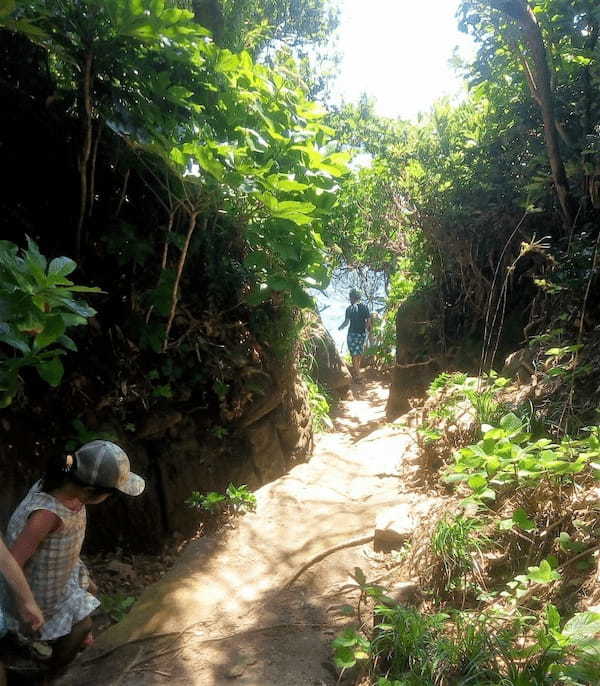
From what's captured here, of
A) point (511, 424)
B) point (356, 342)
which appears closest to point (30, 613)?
point (511, 424)

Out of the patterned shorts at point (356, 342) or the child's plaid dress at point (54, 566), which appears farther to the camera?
the patterned shorts at point (356, 342)

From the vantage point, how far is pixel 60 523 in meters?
2.27

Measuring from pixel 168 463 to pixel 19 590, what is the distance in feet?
8.40

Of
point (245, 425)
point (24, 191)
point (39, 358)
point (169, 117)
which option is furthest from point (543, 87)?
point (39, 358)

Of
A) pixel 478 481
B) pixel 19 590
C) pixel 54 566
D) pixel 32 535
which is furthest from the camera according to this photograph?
pixel 478 481

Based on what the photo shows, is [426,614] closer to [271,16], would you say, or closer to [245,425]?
[245,425]

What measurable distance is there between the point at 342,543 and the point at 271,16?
970 centimetres

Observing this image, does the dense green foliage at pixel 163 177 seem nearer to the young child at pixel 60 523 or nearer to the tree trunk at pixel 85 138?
the tree trunk at pixel 85 138

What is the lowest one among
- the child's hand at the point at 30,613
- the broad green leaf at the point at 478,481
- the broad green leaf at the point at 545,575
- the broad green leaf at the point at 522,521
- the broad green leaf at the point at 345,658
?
the broad green leaf at the point at 345,658

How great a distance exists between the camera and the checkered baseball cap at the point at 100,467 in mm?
2242

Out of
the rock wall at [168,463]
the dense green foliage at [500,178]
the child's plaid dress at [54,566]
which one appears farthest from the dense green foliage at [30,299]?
the dense green foliage at [500,178]

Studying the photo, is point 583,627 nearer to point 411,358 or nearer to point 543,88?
point 543,88

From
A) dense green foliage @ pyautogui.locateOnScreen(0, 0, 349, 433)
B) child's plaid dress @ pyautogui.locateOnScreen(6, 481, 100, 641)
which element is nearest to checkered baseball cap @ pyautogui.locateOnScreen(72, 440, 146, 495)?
child's plaid dress @ pyautogui.locateOnScreen(6, 481, 100, 641)

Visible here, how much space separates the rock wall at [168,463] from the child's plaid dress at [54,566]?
1352 mm
